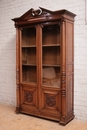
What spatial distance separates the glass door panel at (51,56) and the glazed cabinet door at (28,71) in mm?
188

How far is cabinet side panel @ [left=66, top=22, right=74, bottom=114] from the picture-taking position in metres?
2.89

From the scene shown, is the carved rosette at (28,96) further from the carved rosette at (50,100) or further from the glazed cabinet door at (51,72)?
the carved rosette at (50,100)

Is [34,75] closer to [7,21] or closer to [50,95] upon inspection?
[50,95]

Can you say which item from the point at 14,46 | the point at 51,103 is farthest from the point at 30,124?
the point at 14,46

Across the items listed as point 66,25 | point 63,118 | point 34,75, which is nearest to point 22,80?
point 34,75

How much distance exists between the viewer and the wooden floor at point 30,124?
2.76 m

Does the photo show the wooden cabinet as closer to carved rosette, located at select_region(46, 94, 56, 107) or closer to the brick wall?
carved rosette, located at select_region(46, 94, 56, 107)

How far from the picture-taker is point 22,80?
11.1 ft

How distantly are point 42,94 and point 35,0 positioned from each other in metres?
1.99

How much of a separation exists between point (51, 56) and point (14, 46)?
3.82 ft

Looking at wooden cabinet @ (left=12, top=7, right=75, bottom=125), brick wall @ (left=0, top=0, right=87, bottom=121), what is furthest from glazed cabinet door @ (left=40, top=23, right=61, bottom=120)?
brick wall @ (left=0, top=0, right=87, bottom=121)

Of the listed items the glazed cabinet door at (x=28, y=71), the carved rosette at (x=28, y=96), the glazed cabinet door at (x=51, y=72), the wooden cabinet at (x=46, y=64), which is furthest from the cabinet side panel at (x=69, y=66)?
the carved rosette at (x=28, y=96)

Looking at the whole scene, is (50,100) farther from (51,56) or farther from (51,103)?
(51,56)

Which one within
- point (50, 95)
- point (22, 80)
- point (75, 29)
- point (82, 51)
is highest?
point (75, 29)
